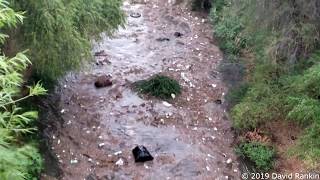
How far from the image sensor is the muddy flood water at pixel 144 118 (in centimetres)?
867

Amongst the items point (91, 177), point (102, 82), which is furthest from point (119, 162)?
point (102, 82)

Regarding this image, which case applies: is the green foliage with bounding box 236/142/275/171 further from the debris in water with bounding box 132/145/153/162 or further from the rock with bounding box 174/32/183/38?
the rock with bounding box 174/32/183/38

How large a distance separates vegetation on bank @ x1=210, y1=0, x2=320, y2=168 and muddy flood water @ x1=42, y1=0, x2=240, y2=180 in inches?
31.4

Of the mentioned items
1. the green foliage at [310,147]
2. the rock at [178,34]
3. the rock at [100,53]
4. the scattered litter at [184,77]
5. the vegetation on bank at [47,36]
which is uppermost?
the vegetation on bank at [47,36]

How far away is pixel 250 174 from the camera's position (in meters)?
8.58

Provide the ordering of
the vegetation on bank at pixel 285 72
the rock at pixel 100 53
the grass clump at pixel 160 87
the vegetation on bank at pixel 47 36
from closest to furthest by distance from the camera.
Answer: the vegetation on bank at pixel 47 36, the vegetation on bank at pixel 285 72, the grass clump at pixel 160 87, the rock at pixel 100 53

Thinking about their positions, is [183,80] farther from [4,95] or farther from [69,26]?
[4,95]

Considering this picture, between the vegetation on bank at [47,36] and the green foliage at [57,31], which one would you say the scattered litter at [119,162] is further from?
the green foliage at [57,31]

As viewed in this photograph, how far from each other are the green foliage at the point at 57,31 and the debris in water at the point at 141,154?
212 cm

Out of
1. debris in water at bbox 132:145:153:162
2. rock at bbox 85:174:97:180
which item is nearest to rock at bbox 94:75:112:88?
debris in water at bbox 132:145:153:162

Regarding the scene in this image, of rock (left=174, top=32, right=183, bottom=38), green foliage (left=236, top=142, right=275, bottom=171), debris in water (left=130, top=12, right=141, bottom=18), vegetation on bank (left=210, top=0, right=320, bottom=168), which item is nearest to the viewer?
vegetation on bank (left=210, top=0, right=320, bottom=168)

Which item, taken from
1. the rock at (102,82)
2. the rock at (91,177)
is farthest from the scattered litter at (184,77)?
the rock at (91,177)

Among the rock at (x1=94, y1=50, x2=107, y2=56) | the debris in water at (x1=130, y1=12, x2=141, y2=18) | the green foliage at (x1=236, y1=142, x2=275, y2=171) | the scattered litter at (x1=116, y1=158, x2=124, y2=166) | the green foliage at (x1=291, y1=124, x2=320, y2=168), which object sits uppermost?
the green foliage at (x1=291, y1=124, x2=320, y2=168)

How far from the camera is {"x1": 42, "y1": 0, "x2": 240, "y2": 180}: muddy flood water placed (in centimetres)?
867
